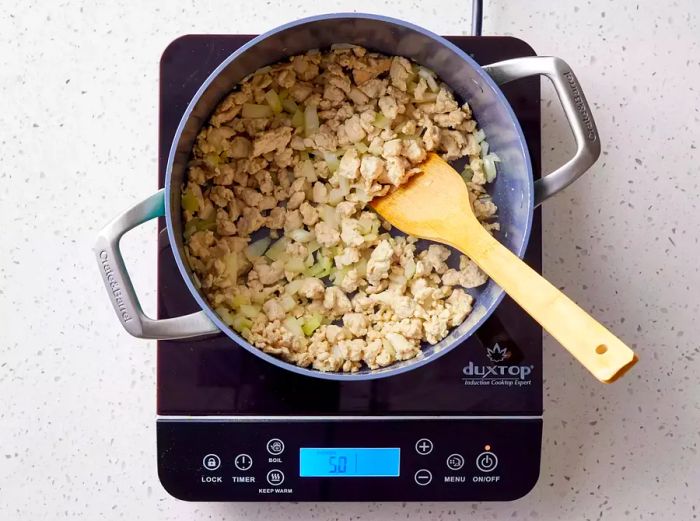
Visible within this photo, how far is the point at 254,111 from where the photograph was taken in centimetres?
85

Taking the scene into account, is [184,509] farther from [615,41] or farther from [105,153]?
[615,41]

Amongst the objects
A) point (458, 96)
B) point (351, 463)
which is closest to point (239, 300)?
point (351, 463)

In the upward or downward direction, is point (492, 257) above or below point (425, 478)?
above

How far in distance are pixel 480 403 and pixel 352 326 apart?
17cm

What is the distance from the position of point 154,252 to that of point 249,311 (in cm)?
15

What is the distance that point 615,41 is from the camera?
0.94m

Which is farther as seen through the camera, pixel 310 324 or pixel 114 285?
pixel 310 324

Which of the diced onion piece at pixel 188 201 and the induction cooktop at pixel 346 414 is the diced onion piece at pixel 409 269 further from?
the diced onion piece at pixel 188 201

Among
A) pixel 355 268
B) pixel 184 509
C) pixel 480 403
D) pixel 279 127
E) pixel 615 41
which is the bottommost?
pixel 184 509

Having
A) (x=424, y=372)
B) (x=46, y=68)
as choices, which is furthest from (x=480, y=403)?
(x=46, y=68)

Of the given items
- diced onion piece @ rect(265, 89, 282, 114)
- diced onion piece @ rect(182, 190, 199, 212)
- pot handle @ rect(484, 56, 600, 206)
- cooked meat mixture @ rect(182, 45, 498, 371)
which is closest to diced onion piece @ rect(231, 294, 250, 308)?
cooked meat mixture @ rect(182, 45, 498, 371)

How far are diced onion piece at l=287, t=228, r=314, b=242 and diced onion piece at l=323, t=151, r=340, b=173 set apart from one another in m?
0.07

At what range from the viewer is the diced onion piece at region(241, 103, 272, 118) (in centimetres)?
85

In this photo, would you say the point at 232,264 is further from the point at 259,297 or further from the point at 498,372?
the point at 498,372
